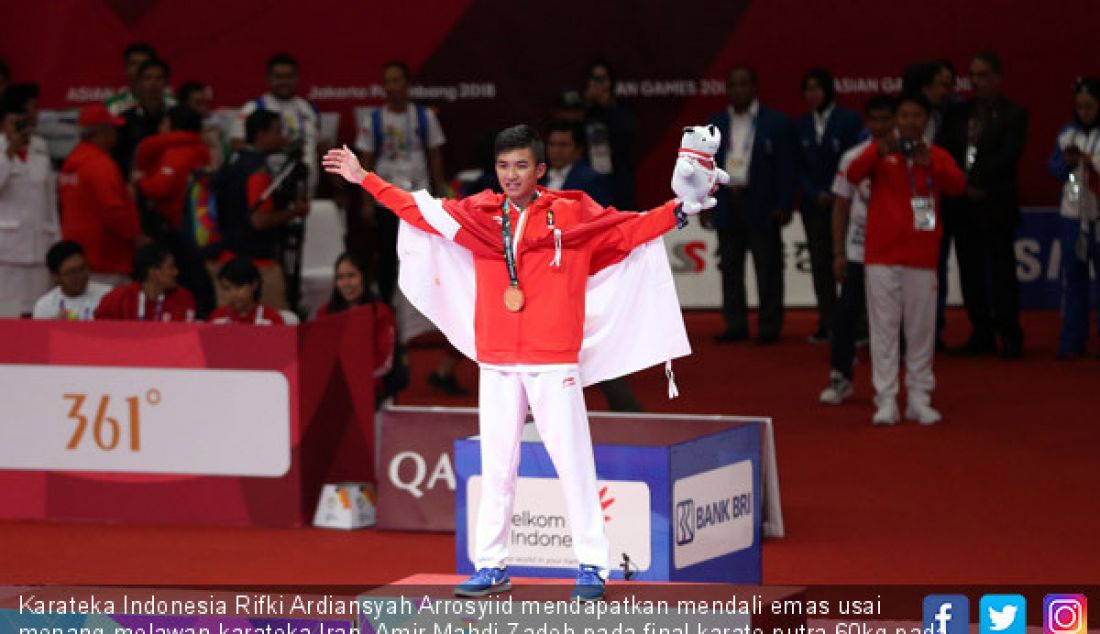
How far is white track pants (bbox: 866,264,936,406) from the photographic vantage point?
11.2m

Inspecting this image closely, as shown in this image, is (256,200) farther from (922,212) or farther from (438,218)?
(438,218)

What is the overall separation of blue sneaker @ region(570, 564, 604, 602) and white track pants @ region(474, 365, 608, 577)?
28mm

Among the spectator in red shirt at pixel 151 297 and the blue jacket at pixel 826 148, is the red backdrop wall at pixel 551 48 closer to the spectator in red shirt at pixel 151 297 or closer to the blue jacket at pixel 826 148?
the blue jacket at pixel 826 148

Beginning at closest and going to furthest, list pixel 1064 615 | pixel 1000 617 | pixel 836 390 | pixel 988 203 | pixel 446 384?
1. pixel 1000 617
2. pixel 1064 615
3. pixel 836 390
4. pixel 446 384
5. pixel 988 203

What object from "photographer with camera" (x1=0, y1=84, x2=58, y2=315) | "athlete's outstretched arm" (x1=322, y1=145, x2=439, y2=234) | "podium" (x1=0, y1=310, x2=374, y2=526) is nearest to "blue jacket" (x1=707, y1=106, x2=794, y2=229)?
"photographer with camera" (x1=0, y1=84, x2=58, y2=315)

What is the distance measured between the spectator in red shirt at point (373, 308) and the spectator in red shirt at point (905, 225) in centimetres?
271

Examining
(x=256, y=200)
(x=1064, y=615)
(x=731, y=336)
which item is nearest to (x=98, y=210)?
(x=256, y=200)

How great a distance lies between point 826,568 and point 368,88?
8969mm

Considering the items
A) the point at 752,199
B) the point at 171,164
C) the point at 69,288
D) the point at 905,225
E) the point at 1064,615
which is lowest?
the point at 1064,615

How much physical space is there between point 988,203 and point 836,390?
2407 mm

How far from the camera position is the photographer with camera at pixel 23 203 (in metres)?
12.7

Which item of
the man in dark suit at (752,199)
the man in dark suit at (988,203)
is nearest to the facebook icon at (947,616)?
the man in dark suit at (988,203)

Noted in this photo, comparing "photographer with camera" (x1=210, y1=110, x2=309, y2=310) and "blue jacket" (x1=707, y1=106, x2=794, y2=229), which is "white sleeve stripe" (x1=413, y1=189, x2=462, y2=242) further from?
"blue jacket" (x1=707, y1=106, x2=794, y2=229)

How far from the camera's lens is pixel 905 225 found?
11000mm
